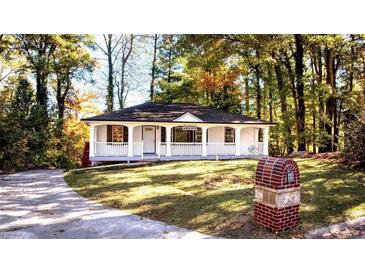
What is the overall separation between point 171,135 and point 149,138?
1.25m

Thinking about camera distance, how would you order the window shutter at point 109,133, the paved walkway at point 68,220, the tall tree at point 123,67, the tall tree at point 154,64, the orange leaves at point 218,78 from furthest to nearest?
the tall tree at point 123,67, the tall tree at point 154,64, the orange leaves at point 218,78, the window shutter at point 109,133, the paved walkway at point 68,220

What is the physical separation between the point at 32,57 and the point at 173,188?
54.5 ft

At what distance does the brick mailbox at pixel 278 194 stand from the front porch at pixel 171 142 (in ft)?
37.3

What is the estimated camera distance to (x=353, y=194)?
786 centimetres

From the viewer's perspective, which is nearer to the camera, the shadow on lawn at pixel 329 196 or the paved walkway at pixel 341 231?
the paved walkway at pixel 341 231

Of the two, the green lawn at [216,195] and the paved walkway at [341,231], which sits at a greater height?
the green lawn at [216,195]

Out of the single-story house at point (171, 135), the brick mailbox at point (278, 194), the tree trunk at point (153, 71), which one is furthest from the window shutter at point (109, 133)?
the brick mailbox at point (278, 194)

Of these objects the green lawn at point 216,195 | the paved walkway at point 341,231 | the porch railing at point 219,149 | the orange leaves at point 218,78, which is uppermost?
the orange leaves at point 218,78

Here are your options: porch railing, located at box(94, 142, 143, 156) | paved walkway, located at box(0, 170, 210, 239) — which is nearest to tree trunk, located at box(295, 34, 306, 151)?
porch railing, located at box(94, 142, 143, 156)

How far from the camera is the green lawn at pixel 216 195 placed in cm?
596

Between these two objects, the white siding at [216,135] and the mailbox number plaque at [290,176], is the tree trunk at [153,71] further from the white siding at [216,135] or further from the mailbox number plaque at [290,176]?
the mailbox number plaque at [290,176]

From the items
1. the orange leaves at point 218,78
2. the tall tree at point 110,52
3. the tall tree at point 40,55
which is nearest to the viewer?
the tall tree at point 40,55
